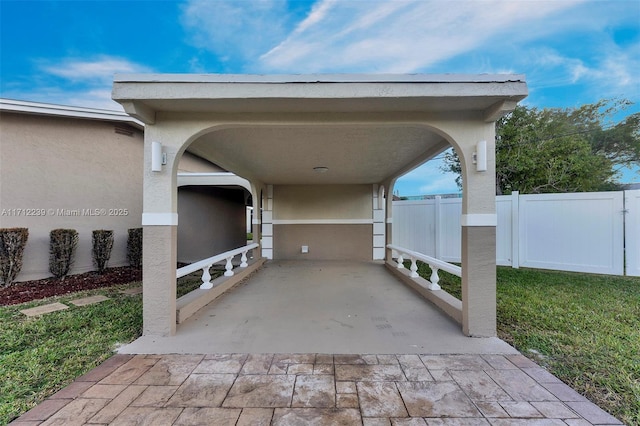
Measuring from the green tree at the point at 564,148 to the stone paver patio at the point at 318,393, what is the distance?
1221 cm

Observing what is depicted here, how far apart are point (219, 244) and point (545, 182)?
48.0 feet

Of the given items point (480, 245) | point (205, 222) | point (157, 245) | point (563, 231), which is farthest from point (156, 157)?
point (563, 231)

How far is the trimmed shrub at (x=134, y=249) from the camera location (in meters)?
8.09

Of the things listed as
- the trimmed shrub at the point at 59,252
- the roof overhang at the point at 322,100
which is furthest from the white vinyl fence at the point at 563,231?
the trimmed shrub at the point at 59,252

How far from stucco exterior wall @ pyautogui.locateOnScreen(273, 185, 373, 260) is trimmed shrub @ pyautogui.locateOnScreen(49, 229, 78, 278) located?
5536mm

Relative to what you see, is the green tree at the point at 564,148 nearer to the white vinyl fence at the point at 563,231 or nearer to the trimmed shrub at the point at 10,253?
the white vinyl fence at the point at 563,231

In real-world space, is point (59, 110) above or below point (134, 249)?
above

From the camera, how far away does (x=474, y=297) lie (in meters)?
3.46

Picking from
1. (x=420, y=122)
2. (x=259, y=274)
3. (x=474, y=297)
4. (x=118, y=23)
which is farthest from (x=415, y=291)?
(x=118, y=23)

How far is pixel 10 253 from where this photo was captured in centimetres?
612

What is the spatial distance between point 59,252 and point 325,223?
23.9ft

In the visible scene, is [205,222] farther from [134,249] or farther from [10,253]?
[10,253]

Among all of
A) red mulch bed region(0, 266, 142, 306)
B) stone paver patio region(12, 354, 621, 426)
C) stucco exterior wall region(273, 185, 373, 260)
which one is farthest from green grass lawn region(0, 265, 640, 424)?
stucco exterior wall region(273, 185, 373, 260)

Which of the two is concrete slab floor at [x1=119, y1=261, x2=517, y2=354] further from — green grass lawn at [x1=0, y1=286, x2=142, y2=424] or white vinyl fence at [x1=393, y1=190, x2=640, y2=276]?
white vinyl fence at [x1=393, y1=190, x2=640, y2=276]
